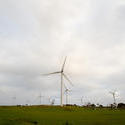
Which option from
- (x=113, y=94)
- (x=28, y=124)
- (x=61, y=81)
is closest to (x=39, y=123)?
(x=28, y=124)

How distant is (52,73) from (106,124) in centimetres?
5188

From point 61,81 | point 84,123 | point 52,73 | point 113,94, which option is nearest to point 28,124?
point 84,123

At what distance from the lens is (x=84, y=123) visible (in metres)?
59.8

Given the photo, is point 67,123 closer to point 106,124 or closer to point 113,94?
point 106,124

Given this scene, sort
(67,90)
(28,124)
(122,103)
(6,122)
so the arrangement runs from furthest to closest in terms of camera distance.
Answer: (122,103) → (67,90) → (6,122) → (28,124)

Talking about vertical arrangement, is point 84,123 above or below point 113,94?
below

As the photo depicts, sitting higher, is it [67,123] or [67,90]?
[67,90]

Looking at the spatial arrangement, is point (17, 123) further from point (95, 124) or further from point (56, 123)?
point (95, 124)

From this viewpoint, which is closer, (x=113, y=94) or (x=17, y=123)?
(x=17, y=123)

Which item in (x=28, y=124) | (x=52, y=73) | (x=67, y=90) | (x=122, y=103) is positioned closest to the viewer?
(x=28, y=124)

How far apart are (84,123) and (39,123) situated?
405 inches

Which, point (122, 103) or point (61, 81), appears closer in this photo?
point (61, 81)

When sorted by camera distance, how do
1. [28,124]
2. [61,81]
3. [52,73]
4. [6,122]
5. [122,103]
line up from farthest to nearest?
[122,103] < [52,73] < [61,81] < [6,122] < [28,124]

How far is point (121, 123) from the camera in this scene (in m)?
57.7
